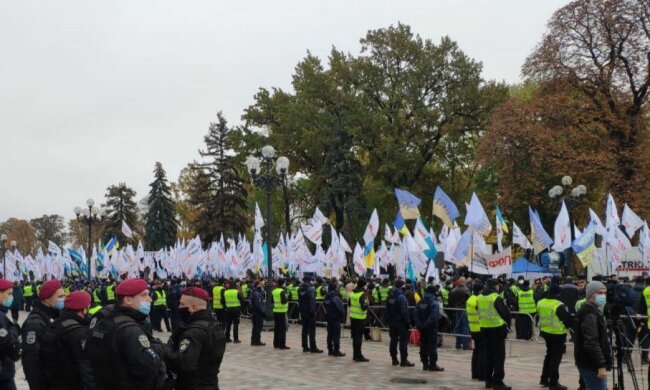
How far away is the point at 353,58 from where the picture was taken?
5366 cm

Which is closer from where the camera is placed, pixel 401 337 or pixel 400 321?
pixel 400 321

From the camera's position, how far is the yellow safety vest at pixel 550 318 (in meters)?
12.8

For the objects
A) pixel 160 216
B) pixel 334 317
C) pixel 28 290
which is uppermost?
pixel 160 216

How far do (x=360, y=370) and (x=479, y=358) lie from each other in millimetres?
2801

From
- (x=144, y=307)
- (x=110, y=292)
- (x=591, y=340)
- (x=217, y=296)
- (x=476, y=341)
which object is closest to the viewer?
(x=144, y=307)

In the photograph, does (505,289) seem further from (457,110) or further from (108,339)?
(457,110)

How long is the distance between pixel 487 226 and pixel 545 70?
2188cm

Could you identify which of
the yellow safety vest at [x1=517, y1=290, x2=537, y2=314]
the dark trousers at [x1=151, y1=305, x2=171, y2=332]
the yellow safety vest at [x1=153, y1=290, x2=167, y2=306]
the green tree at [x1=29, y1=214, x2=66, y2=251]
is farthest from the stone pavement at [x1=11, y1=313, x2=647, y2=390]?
the green tree at [x1=29, y1=214, x2=66, y2=251]

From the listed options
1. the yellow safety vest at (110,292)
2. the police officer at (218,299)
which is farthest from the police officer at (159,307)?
the police officer at (218,299)

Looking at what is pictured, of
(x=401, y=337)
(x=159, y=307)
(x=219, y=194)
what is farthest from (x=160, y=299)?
(x=219, y=194)

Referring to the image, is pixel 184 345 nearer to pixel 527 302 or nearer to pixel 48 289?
pixel 48 289

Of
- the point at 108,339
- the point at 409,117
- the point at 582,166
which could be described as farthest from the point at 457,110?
the point at 108,339

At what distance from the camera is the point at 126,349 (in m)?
5.82

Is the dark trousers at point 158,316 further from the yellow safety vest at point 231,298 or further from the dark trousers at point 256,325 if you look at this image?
the dark trousers at point 256,325
